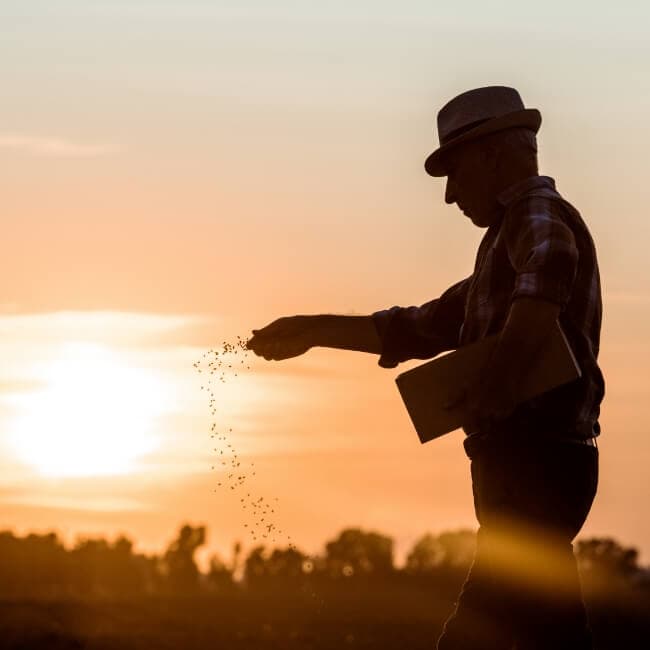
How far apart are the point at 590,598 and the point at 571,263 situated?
11.5m

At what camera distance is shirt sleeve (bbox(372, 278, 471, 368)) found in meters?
9.46

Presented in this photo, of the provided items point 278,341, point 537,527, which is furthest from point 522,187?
point 278,341

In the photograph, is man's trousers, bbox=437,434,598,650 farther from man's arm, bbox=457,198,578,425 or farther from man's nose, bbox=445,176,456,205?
man's nose, bbox=445,176,456,205

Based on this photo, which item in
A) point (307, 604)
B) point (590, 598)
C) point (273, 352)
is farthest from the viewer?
point (590, 598)

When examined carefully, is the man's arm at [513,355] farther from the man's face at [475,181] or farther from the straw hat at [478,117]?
the straw hat at [478,117]

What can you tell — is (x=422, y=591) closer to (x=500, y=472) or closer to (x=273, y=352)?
(x=273, y=352)

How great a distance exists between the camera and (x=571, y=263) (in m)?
7.96

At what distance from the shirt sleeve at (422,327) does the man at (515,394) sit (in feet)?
2.79

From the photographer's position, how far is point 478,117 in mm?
8562

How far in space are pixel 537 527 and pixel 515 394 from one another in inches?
21.7

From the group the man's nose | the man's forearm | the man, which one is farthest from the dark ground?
the man's nose

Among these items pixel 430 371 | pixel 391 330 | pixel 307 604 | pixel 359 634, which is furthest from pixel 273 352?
pixel 307 604

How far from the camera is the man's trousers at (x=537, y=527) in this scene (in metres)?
8.17

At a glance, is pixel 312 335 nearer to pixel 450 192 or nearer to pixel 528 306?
pixel 450 192
